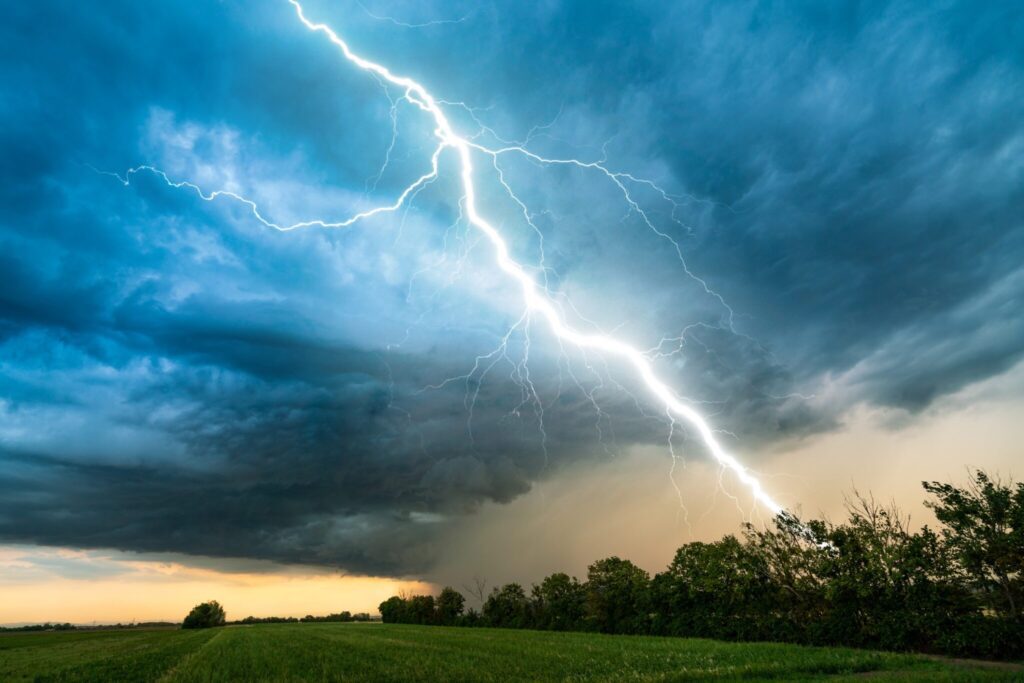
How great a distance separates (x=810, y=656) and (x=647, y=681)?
10571 millimetres

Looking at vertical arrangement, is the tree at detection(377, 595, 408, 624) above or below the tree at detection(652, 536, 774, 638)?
above

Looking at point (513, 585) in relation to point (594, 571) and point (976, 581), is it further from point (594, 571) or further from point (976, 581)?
point (976, 581)

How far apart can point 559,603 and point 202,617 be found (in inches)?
4651

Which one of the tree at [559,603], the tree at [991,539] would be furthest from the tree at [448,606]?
the tree at [991,539]

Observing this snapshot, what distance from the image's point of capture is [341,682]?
1947 cm

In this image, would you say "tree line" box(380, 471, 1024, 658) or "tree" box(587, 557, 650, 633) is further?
"tree" box(587, 557, 650, 633)

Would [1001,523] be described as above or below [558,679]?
above

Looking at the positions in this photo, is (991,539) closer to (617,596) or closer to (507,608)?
(617,596)

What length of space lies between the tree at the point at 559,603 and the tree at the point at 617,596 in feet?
9.69

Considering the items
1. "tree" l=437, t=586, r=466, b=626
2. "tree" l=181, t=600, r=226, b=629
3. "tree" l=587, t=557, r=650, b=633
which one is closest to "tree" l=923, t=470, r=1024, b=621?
"tree" l=587, t=557, r=650, b=633

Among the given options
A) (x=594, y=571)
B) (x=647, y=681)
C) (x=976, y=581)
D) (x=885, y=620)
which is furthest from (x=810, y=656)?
(x=594, y=571)

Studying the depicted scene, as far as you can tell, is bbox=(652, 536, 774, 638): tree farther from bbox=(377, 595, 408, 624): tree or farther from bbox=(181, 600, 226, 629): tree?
bbox=(181, 600, 226, 629): tree

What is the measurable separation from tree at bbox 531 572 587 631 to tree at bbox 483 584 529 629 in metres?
3.18

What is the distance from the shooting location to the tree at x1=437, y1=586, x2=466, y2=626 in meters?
86.6
